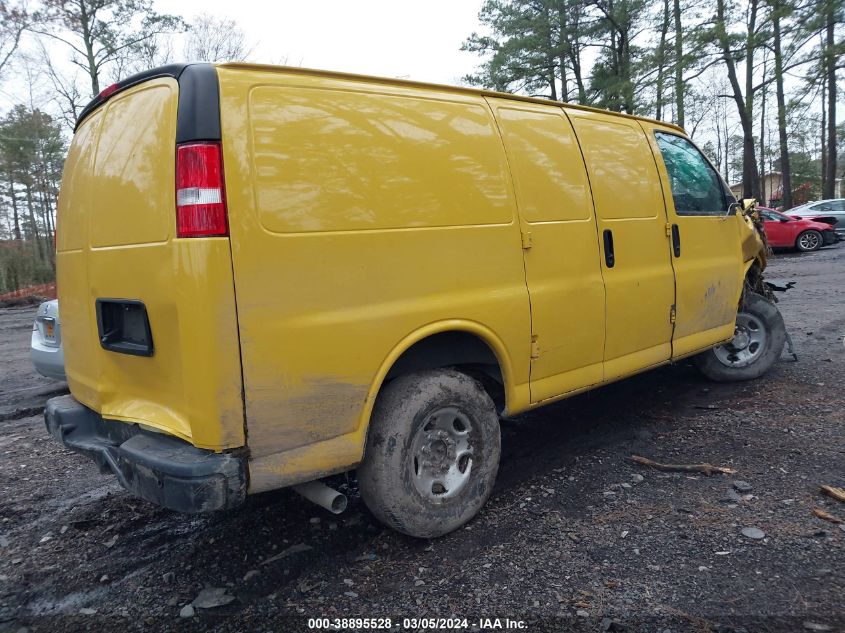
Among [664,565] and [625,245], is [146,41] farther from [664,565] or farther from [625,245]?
[664,565]

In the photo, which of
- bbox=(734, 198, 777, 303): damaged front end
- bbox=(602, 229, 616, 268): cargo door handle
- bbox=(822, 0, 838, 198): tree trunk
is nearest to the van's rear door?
bbox=(602, 229, 616, 268): cargo door handle

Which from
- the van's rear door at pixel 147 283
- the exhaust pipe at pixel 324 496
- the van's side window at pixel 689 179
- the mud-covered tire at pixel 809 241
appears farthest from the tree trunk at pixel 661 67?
the exhaust pipe at pixel 324 496

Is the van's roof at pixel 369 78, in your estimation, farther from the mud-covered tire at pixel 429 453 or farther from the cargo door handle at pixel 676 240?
the mud-covered tire at pixel 429 453

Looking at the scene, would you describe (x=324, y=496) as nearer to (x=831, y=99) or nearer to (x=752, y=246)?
(x=752, y=246)

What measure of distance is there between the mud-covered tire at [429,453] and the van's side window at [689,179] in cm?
235

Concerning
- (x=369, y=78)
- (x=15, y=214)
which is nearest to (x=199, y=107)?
(x=369, y=78)

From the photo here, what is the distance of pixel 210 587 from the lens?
280 centimetres

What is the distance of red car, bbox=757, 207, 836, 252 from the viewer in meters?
19.0

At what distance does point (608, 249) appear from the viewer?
3.86 metres

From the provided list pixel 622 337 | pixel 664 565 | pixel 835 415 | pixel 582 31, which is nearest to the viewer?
pixel 664 565

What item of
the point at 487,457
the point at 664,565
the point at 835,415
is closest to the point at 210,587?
the point at 487,457

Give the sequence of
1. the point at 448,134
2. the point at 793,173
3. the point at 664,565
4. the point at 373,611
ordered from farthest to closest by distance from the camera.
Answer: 1. the point at 793,173
2. the point at 448,134
3. the point at 664,565
4. the point at 373,611

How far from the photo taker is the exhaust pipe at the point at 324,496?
2.75 metres

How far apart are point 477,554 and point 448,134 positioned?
6.66 ft
